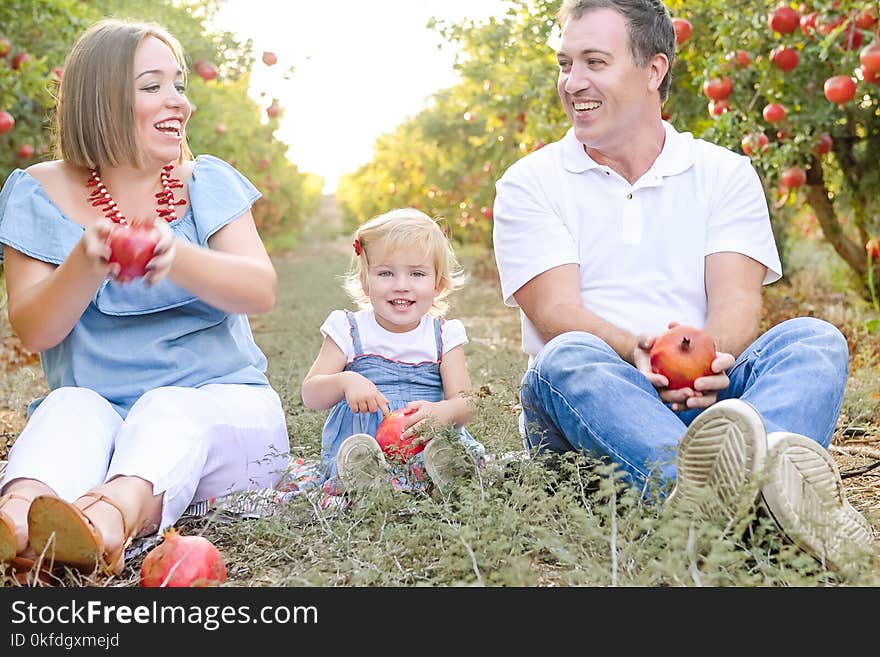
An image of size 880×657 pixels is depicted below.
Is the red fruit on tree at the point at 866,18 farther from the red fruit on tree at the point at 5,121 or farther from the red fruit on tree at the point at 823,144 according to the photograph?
the red fruit on tree at the point at 5,121

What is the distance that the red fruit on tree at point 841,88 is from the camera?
5.66 m

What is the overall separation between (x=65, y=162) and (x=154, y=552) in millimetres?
1266

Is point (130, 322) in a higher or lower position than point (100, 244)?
lower

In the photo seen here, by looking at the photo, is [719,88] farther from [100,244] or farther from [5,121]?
[100,244]

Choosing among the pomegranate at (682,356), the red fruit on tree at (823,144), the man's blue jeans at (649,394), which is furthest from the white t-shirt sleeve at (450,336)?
the red fruit on tree at (823,144)

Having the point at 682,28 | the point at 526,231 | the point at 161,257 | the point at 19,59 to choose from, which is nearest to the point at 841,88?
the point at 682,28

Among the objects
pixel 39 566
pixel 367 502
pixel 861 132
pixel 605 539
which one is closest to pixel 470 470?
pixel 367 502

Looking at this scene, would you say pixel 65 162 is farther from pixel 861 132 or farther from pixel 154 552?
pixel 861 132

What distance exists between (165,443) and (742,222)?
1.82 meters

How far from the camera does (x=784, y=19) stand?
19.0 feet

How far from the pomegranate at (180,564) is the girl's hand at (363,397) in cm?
78

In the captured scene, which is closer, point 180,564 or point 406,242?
point 180,564

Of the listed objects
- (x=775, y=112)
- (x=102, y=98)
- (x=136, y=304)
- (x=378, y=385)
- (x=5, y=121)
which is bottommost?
(x=378, y=385)

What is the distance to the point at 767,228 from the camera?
331 centimetres
